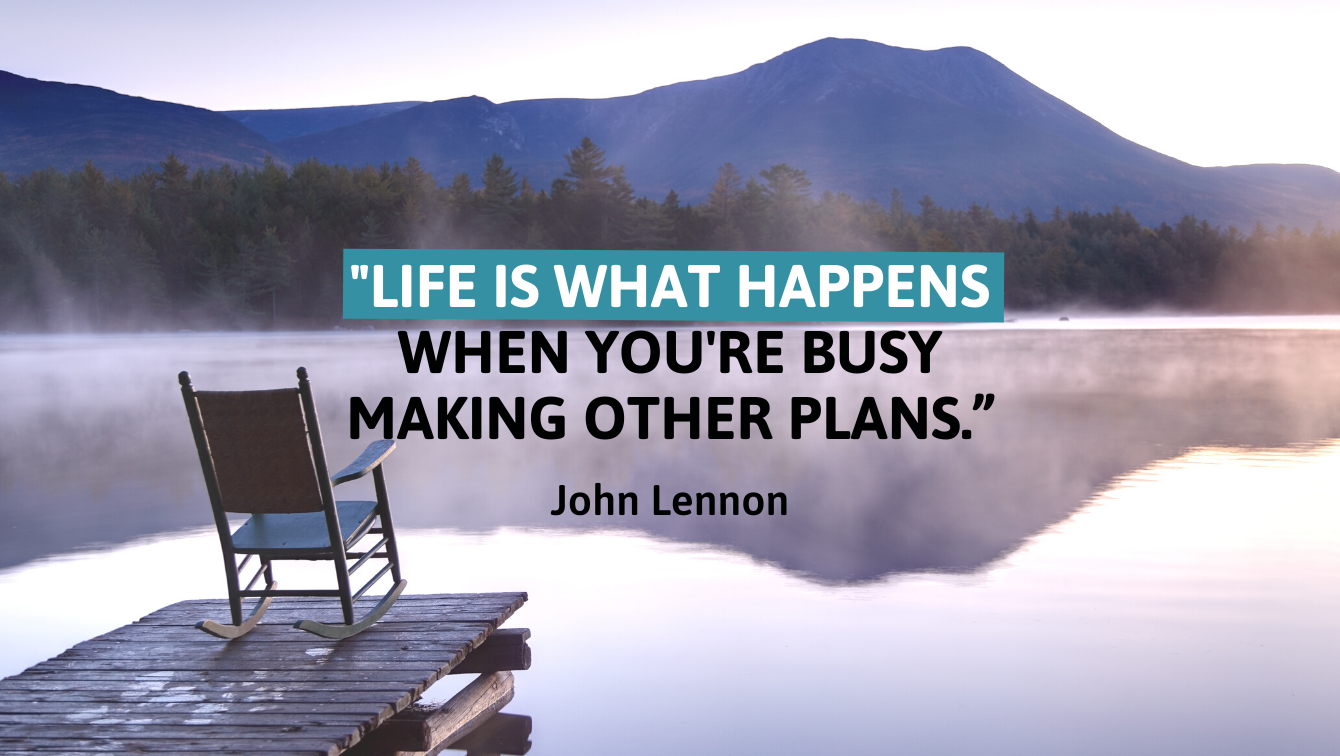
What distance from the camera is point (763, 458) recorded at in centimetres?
1344

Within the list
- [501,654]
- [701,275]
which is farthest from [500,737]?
[701,275]

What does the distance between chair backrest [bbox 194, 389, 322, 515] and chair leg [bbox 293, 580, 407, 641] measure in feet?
1.67

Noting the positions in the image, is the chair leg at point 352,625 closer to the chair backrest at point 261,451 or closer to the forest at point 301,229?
the chair backrest at point 261,451

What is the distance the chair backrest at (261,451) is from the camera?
421 cm

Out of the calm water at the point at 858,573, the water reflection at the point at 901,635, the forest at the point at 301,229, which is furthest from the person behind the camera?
the forest at the point at 301,229

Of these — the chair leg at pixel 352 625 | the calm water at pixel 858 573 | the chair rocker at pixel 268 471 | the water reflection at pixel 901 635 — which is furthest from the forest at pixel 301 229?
the chair rocker at pixel 268 471

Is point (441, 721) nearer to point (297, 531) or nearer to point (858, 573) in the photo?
point (297, 531)

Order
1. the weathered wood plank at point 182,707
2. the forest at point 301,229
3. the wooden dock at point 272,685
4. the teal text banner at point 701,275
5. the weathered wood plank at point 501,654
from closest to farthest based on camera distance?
the wooden dock at point 272,685, the weathered wood plank at point 182,707, the weathered wood plank at point 501,654, the teal text banner at point 701,275, the forest at point 301,229

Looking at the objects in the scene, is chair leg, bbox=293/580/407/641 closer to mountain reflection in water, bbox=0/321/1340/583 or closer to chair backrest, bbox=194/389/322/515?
chair backrest, bbox=194/389/322/515

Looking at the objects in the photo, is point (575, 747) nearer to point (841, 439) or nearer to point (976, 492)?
point (976, 492)

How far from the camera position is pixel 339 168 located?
9719 cm

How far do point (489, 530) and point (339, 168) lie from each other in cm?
9350

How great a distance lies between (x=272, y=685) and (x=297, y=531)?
63 cm

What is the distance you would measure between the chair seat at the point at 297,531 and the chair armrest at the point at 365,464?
12cm
